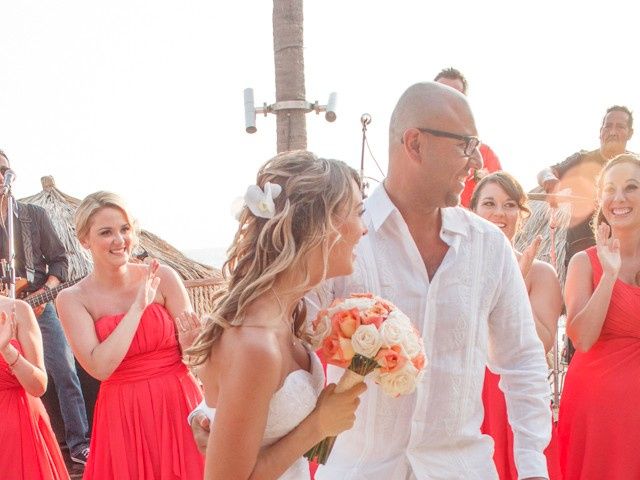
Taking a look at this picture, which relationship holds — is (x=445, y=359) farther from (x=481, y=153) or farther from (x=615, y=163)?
(x=481, y=153)

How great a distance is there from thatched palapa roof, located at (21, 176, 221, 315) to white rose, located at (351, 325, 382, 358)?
325 inches

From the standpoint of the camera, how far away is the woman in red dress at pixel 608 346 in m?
4.15

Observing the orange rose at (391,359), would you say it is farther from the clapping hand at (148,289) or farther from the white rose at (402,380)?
the clapping hand at (148,289)

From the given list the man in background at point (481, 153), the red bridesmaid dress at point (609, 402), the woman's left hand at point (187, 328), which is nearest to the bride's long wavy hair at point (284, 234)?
the woman's left hand at point (187, 328)

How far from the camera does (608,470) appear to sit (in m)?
4.19

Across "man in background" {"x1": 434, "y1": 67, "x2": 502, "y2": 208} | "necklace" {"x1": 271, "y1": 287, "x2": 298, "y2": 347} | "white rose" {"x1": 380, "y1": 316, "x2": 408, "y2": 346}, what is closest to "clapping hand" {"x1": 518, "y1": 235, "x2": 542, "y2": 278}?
"man in background" {"x1": 434, "y1": 67, "x2": 502, "y2": 208}

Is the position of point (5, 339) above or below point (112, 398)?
above

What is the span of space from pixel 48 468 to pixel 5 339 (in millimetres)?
1003

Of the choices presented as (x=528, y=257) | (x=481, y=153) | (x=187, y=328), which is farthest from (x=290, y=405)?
(x=481, y=153)

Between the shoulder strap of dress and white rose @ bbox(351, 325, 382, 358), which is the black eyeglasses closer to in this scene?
white rose @ bbox(351, 325, 382, 358)

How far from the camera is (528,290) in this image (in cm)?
474

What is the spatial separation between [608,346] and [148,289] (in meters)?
2.92

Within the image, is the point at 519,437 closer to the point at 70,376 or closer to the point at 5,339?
the point at 5,339

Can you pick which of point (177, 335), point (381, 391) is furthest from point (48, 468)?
point (381, 391)
